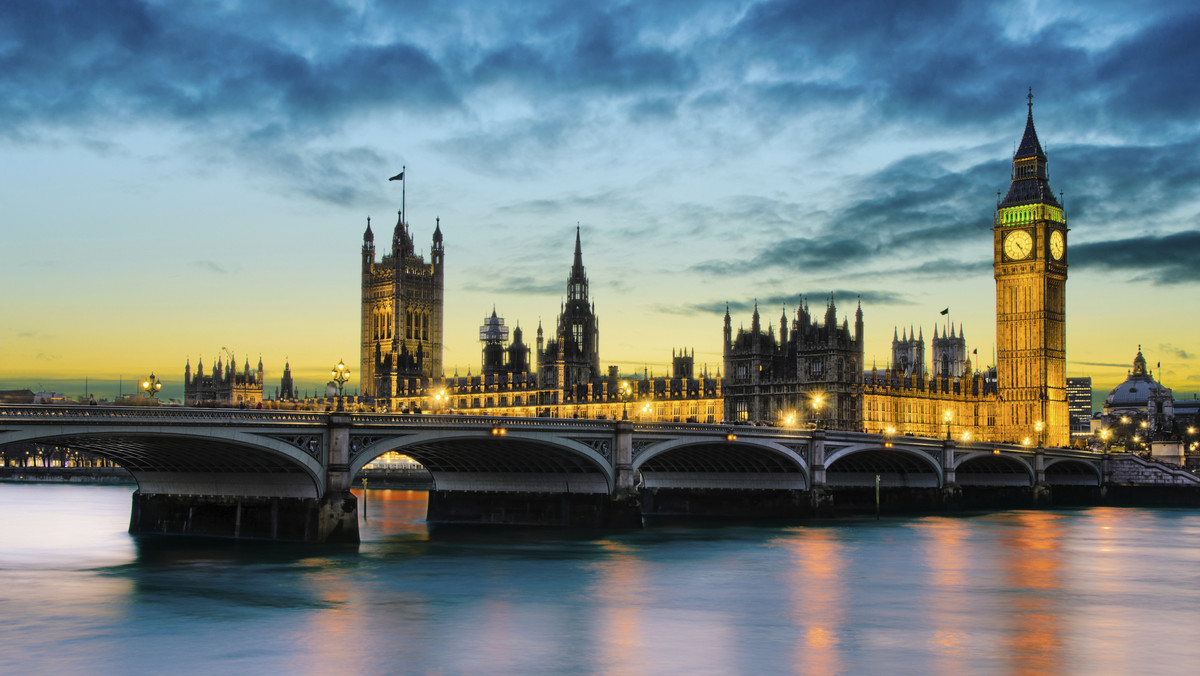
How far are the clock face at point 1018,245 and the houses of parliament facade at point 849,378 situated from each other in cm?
15

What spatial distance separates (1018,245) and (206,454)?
124 m

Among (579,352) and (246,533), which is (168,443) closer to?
(246,533)

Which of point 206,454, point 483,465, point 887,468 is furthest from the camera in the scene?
point 887,468

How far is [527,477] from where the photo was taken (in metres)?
76.8

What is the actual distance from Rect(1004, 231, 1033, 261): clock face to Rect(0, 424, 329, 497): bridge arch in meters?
119

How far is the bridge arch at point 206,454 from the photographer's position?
164 feet

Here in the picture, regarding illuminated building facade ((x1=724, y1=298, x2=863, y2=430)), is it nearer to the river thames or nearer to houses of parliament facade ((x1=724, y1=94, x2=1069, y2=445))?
houses of parliament facade ((x1=724, y1=94, x2=1069, y2=445))

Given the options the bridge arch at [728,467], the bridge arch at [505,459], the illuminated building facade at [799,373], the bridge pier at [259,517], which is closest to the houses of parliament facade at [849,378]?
the illuminated building facade at [799,373]

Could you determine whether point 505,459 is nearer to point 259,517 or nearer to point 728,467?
point 259,517

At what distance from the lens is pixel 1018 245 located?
6181 inches

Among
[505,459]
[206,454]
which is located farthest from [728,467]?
[206,454]

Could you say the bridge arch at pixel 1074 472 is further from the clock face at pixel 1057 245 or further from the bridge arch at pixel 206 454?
the bridge arch at pixel 206 454

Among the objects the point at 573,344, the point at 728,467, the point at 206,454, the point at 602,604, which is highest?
the point at 573,344

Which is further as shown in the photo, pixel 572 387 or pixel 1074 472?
pixel 572 387
